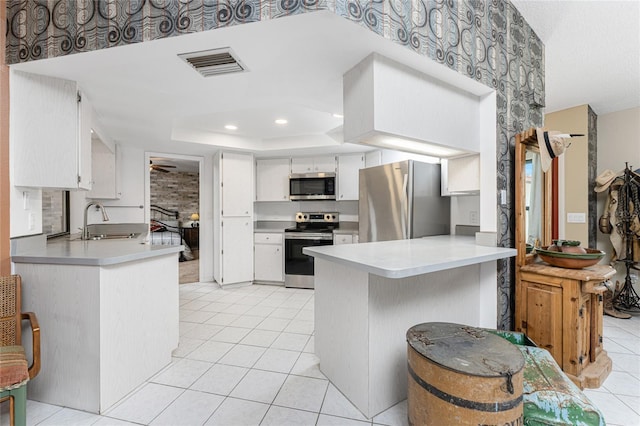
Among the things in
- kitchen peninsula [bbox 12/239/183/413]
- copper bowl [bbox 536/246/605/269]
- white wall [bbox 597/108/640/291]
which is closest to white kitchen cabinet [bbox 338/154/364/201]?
copper bowl [bbox 536/246/605/269]

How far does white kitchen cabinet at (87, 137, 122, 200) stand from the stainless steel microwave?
2.41m

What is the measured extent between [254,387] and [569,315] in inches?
81.8

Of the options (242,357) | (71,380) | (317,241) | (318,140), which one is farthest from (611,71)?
(71,380)

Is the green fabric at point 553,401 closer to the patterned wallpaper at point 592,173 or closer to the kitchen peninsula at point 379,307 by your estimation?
the kitchen peninsula at point 379,307

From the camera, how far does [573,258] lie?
190 centimetres

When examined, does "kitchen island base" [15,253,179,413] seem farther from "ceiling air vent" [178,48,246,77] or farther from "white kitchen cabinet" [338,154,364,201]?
"white kitchen cabinet" [338,154,364,201]

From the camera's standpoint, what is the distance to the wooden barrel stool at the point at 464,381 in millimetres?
1102

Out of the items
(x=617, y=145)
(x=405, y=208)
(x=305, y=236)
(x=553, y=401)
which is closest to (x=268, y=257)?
(x=305, y=236)

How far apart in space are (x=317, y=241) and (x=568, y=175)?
11.4 ft

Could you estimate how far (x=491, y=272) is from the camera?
2.08 m

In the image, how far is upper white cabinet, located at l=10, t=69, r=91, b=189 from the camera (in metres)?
1.79

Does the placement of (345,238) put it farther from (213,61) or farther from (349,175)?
(213,61)

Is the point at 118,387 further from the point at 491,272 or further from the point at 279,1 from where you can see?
the point at 491,272

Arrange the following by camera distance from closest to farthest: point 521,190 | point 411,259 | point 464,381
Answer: point 464,381
point 411,259
point 521,190
